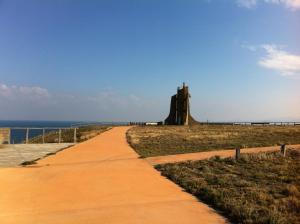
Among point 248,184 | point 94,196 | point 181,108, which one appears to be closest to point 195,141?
point 248,184

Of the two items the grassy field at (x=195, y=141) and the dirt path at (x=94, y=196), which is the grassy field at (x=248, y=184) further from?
the grassy field at (x=195, y=141)

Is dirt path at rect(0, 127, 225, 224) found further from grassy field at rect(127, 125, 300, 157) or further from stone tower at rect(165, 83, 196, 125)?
stone tower at rect(165, 83, 196, 125)

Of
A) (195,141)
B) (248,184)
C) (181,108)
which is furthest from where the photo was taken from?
(181,108)

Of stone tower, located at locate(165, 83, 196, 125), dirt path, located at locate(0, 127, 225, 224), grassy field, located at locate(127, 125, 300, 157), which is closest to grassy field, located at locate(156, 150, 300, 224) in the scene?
dirt path, located at locate(0, 127, 225, 224)

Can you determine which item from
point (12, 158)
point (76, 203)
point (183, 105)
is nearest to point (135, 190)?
point (76, 203)

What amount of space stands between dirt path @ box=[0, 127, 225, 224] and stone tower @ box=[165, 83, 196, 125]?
4336cm

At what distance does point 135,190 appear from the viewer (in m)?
11.5

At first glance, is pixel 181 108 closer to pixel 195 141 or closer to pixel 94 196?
pixel 195 141

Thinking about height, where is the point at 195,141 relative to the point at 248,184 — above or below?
above

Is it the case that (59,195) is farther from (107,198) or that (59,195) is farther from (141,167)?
(141,167)

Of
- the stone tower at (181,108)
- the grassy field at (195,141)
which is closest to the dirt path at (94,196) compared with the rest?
the grassy field at (195,141)

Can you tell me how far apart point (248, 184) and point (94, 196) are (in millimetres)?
4847

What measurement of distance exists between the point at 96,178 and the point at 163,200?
388cm

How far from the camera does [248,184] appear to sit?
1200 cm
